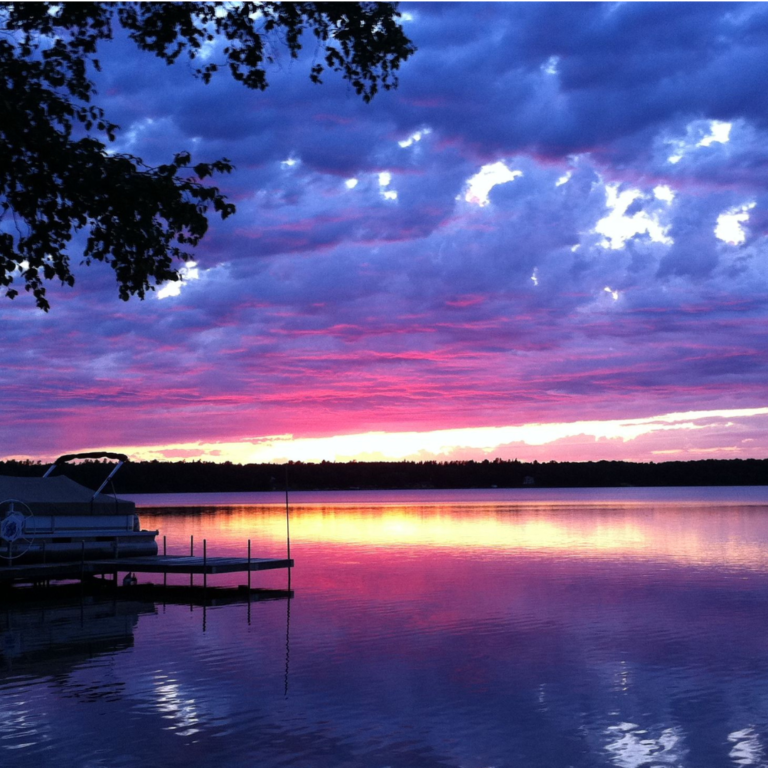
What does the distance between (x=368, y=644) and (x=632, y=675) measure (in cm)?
819

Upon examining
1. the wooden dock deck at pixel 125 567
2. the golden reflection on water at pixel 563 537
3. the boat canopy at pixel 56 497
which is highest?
the boat canopy at pixel 56 497

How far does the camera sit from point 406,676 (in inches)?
874

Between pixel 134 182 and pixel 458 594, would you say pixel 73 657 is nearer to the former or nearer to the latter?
pixel 134 182

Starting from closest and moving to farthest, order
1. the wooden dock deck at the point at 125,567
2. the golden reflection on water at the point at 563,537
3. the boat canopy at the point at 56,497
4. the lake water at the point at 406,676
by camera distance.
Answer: the lake water at the point at 406,676, the wooden dock deck at the point at 125,567, the boat canopy at the point at 56,497, the golden reflection on water at the point at 563,537

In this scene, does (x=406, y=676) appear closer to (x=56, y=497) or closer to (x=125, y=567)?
(x=125, y=567)

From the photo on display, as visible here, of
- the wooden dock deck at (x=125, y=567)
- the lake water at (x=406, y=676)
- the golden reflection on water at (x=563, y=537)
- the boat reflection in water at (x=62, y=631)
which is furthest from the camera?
the golden reflection on water at (x=563, y=537)

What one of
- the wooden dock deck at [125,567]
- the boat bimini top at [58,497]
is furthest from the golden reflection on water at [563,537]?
the boat bimini top at [58,497]

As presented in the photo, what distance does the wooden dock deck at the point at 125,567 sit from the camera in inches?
1404

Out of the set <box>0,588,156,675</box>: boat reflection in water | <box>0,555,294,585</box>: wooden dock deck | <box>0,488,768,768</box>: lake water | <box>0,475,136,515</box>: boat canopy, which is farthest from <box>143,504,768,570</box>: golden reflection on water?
<box>0,588,156,675</box>: boat reflection in water

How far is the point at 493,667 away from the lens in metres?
23.2

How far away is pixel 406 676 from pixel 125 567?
68.2 feet

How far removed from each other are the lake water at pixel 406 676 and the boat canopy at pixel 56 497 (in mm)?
4379

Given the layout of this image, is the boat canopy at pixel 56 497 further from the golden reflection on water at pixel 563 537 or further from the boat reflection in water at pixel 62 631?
the golden reflection on water at pixel 563 537

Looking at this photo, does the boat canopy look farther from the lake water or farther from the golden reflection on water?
the golden reflection on water
